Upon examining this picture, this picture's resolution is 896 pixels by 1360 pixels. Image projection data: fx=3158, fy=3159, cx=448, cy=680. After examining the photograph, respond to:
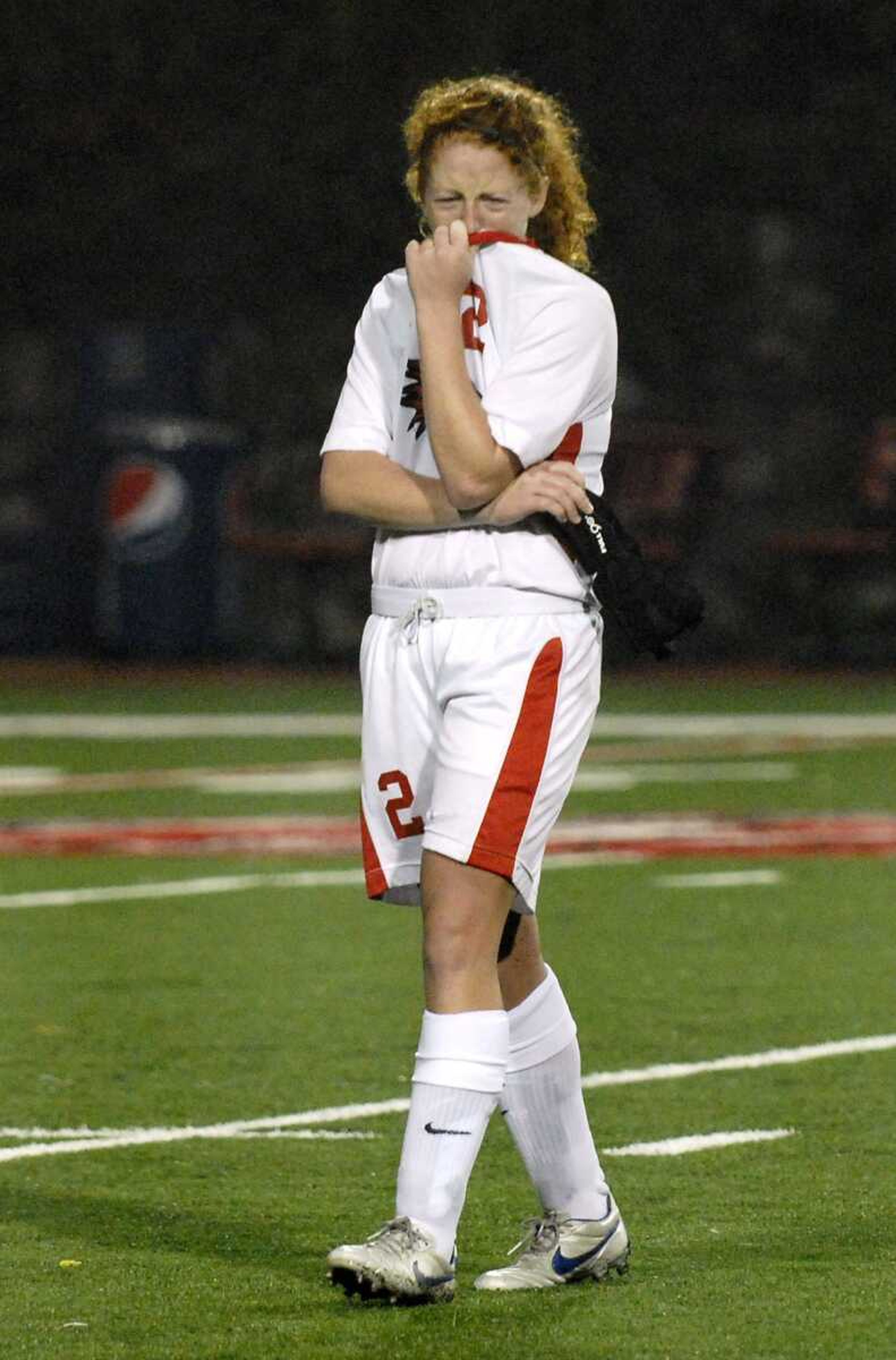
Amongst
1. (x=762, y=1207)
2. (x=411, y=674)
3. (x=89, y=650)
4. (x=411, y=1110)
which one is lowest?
→ (x=89, y=650)

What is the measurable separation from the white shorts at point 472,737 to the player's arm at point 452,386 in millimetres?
249

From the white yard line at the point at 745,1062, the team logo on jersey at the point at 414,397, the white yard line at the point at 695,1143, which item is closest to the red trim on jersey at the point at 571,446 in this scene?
the team logo on jersey at the point at 414,397

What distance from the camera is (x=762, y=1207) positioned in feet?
20.9

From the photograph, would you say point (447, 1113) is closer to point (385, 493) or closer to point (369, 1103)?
point (385, 493)

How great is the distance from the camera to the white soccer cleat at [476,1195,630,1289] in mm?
5621

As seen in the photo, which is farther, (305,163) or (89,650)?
(305,163)

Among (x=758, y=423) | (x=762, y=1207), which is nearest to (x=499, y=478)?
(x=762, y=1207)

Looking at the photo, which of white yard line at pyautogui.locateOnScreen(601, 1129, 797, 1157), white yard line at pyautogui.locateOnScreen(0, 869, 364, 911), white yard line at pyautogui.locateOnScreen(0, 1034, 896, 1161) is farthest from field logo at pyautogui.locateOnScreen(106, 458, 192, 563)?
white yard line at pyautogui.locateOnScreen(601, 1129, 797, 1157)

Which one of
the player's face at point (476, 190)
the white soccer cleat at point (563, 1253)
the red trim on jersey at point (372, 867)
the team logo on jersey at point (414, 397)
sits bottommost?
the white soccer cleat at point (563, 1253)

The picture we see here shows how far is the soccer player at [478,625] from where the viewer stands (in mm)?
5336

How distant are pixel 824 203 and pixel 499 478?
27578 mm

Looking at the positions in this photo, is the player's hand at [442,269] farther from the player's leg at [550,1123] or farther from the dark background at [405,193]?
the dark background at [405,193]

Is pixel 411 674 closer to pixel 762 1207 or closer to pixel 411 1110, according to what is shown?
pixel 411 1110

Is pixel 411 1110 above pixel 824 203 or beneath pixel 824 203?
beneath
